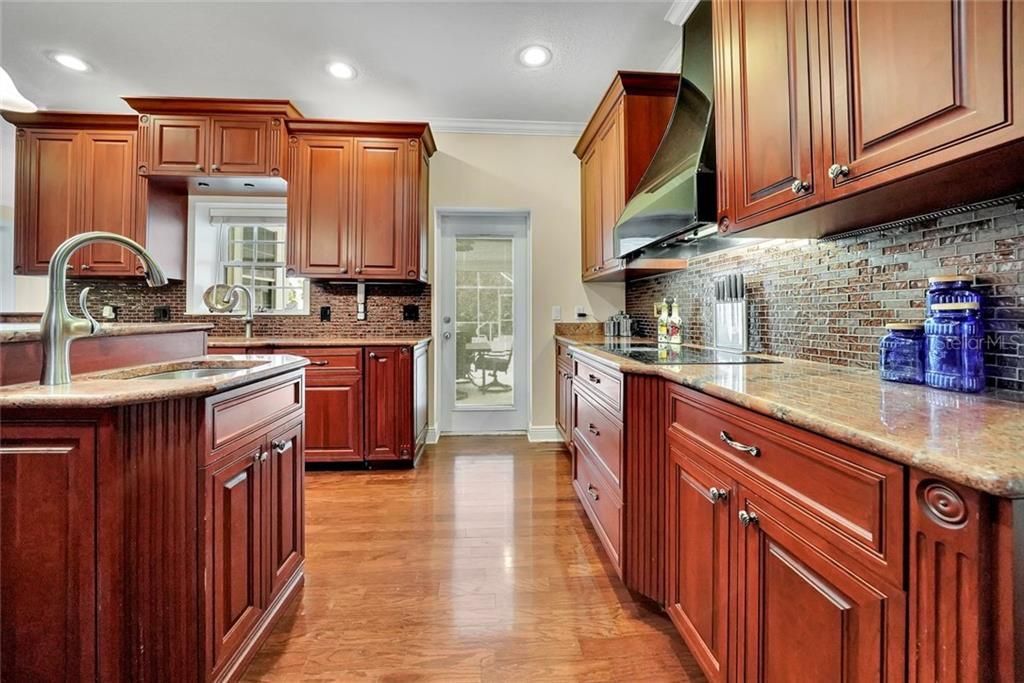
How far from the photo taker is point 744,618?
95cm

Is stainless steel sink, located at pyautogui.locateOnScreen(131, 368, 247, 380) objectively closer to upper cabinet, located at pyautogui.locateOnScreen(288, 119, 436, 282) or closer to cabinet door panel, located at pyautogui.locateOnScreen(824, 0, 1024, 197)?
upper cabinet, located at pyautogui.locateOnScreen(288, 119, 436, 282)

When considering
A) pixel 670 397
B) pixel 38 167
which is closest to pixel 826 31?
pixel 670 397

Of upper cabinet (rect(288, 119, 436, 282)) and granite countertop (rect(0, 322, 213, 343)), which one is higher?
upper cabinet (rect(288, 119, 436, 282))

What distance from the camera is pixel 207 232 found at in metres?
3.65

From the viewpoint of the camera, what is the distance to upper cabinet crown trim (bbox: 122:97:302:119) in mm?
3006

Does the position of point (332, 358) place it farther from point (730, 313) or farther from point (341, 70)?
point (730, 313)

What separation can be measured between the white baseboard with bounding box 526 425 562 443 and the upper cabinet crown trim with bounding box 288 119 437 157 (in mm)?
2496

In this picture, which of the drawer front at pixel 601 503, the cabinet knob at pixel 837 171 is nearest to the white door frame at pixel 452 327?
the drawer front at pixel 601 503

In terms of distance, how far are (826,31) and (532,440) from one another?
10.2 ft

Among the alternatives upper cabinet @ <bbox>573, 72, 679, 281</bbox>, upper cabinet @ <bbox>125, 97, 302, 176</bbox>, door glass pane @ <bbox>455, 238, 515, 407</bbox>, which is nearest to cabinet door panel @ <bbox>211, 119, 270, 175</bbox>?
upper cabinet @ <bbox>125, 97, 302, 176</bbox>

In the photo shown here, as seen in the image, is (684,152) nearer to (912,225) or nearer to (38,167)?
(912,225)

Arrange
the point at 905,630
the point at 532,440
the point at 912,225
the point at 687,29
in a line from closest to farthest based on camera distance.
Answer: the point at 905,630, the point at 912,225, the point at 687,29, the point at 532,440

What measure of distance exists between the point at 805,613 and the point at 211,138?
4027 millimetres

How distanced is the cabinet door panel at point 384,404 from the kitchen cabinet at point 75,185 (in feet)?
6.55
